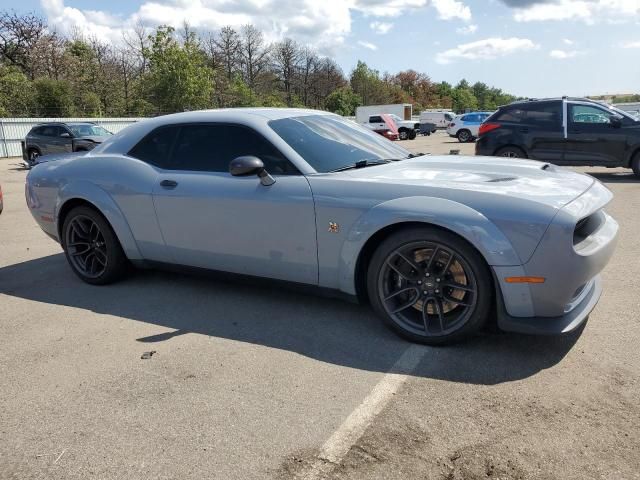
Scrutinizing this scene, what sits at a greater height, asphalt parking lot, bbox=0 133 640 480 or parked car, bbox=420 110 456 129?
parked car, bbox=420 110 456 129

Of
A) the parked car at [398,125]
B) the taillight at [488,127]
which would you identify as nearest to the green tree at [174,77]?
the parked car at [398,125]

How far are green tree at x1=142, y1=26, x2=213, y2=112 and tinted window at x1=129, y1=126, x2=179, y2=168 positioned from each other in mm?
34059

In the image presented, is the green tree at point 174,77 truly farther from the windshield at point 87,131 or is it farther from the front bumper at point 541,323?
the front bumper at point 541,323

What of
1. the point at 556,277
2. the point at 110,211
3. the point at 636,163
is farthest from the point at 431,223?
the point at 636,163

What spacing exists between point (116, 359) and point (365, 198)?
1.90m

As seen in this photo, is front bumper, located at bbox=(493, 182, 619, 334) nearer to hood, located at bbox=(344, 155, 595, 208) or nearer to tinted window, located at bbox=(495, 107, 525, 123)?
hood, located at bbox=(344, 155, 595, 208)

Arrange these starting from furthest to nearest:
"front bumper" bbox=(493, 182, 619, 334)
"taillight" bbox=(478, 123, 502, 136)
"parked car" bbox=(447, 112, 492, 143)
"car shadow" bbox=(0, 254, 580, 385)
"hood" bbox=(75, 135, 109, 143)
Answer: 1. "parked car" bbox=(447, 112, 492, 143)
2. "hood" bbox=(75, 135, 109, 143)
3. "taillight" bbox=(478, 123, 502, 136)
4. "car shadow" bbox=(0, 254, 580, 385)
5. "front bumper" bbox=(493, 182, 619, 334)

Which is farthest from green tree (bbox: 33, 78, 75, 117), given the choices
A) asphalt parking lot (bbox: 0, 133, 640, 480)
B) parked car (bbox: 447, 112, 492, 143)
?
asphalt parking lot (bbox: 0, 133, 640, 480)

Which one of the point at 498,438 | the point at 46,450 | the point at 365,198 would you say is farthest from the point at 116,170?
the point at 498,438

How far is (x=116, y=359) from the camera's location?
3.42m

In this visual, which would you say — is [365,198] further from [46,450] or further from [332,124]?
[46,450]

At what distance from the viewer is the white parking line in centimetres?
230

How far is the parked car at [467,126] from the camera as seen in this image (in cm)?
3089

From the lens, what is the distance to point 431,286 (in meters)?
3.34
